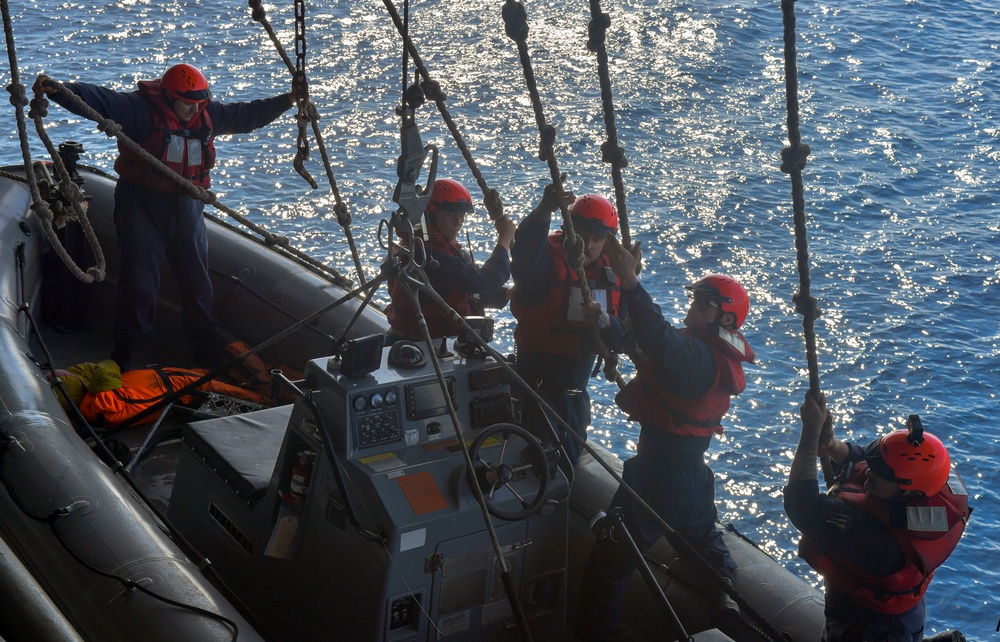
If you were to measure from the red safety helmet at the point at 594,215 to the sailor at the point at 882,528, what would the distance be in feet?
3.74

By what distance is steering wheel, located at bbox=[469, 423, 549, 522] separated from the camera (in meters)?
3.30

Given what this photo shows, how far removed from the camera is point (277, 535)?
347cm

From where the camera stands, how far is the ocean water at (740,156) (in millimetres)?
8883

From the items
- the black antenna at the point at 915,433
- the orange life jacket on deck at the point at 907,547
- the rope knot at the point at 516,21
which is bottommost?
the orange life jacket on deck at the point at 907,547

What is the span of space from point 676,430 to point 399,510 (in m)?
1.01

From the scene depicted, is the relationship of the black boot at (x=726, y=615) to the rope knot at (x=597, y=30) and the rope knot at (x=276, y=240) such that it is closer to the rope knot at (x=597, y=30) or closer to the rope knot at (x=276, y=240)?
the rope knot at (x=597, y=30)

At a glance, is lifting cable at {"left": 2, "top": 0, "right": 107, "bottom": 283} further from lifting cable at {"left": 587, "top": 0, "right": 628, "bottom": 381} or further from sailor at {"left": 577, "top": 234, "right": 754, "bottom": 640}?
sailor at {"left": 577, "top": 234, "right": 754, "bottom": 640}

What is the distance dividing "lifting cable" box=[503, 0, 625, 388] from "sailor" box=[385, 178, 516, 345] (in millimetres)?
708

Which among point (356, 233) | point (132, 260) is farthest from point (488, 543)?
point (356, 233)

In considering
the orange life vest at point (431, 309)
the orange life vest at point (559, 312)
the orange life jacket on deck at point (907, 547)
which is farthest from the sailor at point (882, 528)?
the orange life vest at point (431, 309)

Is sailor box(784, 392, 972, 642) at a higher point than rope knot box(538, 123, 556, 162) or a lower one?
lower

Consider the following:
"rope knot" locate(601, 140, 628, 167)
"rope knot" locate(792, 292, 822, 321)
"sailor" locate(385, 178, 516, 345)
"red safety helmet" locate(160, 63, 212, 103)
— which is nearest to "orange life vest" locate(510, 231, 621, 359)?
"sailor" locate(385, 178, 516, 345)

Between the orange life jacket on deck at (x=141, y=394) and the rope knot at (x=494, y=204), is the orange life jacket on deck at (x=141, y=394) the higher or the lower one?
the lower one

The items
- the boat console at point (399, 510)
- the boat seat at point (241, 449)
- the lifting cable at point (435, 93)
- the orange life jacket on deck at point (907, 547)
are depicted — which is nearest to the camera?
the orange life jacket on deck at point (907, 547)
